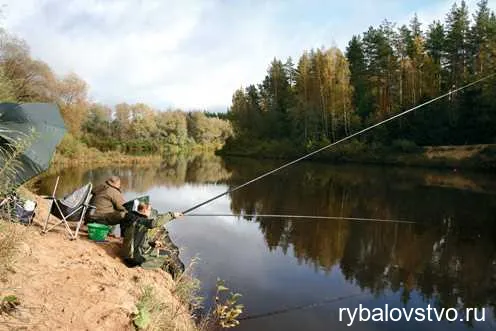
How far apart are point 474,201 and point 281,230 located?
937 cm

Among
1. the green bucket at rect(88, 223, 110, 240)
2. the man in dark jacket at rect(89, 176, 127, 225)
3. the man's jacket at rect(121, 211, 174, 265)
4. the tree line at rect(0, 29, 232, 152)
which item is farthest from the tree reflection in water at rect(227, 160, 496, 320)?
the tree line at rect(0, 29, 232, 152)

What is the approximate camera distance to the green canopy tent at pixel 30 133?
16.5ft

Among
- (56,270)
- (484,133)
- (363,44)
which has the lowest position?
(56,270)

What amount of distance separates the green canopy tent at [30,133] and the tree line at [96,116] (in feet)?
18.5

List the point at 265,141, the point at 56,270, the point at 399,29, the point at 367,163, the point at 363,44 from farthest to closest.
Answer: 1. the point at 265,141
2. the point at 363,44
3. the point at 399,29
4. the point at 367,163
5. the point at 56,270

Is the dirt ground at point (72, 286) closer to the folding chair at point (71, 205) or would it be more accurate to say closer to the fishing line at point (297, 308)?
the folding chair at point (71, 205)

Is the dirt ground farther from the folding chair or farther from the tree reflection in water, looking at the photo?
the tree reflection in water

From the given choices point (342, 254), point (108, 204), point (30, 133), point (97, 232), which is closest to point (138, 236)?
point (97, 232)

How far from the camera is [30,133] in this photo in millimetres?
5027

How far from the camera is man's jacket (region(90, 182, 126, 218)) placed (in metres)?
6.39

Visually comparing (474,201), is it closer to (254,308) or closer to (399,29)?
(254,308)

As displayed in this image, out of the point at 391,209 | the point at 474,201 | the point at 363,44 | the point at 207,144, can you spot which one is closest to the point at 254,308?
the point at 391,209

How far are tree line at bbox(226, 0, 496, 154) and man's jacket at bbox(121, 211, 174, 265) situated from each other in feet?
109

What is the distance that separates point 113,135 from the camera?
213 ft
